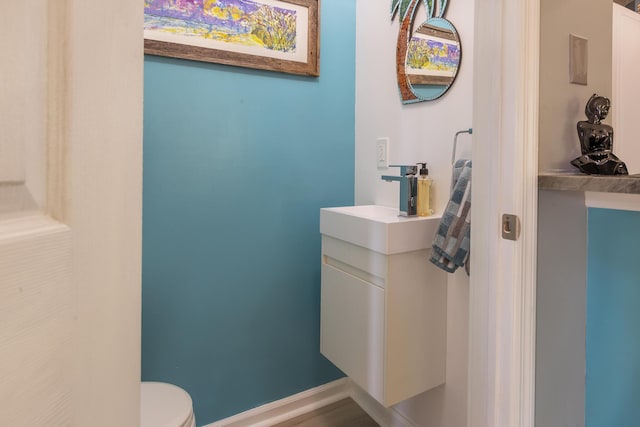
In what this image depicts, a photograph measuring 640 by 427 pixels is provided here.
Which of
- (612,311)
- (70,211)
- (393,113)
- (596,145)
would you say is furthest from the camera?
(393,113)

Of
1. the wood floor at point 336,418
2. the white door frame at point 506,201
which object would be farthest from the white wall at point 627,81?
the wood floor at point 336,418

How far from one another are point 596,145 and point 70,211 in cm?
102

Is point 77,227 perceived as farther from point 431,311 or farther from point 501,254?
point 431,311

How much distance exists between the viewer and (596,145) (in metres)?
0.84

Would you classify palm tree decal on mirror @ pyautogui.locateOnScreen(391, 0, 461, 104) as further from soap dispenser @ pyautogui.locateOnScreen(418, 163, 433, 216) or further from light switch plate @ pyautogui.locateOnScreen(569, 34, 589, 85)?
light switch plate @ pyautogui.locateOnScreen(569, 34, 589, 85)

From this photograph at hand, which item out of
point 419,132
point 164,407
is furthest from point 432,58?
point 164,407

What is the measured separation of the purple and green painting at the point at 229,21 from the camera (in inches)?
54.4

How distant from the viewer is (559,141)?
0.86 meters

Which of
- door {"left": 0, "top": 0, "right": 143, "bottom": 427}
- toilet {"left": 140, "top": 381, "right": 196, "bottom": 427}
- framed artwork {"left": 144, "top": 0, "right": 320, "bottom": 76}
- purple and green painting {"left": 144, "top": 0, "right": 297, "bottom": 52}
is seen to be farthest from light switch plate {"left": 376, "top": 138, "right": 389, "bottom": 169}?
door {"left": 0, "top": 0, "right": 143, "bottom": 427}

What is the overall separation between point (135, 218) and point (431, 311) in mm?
1161

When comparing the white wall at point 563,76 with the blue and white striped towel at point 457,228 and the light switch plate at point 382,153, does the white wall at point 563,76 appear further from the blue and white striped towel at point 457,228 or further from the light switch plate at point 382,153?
the light switch plate at point 382,153

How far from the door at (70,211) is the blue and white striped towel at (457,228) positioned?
95 centimetres

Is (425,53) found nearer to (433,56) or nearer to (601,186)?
(433,56)

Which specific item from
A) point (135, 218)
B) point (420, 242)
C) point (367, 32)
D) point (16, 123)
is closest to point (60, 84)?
point (16, 123)
